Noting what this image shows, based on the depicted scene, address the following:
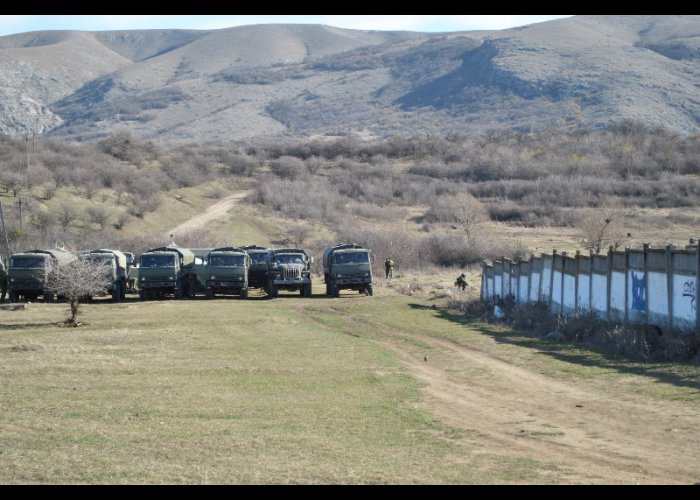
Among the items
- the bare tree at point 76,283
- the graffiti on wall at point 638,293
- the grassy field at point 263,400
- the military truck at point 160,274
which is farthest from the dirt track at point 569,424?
the military truck at point 160,274

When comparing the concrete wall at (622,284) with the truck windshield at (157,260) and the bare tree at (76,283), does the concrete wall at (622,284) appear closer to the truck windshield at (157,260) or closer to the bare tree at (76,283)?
the bare tree at (76,283)

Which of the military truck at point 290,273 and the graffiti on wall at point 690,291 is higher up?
the graffiti on wall at point 690,291

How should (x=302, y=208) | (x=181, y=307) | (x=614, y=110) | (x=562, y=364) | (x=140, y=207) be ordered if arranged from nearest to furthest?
(x=562, y=364)
(x=181, y=307)
(x=140, y=207)
(x=302, y=208)
(x=614, y=110)

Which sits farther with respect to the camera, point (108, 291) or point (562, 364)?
point (108, 291)

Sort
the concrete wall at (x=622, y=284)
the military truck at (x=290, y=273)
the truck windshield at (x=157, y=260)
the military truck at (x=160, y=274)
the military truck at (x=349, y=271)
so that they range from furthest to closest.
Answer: the military truck at (x=290, y=273)
the military truck at (x=349, y=271)
the truck windshield at (x=157, y=260)
the military truck at (x=160, y=274)
the concrete wall at (x=622, y=284)

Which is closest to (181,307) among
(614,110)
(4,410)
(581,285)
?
(581,285)

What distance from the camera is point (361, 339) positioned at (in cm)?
2592

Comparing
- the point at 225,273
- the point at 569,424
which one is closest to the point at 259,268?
the point at 225,273

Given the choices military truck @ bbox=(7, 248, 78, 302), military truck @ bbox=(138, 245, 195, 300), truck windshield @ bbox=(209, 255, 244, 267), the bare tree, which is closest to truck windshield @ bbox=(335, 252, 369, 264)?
truck windshield @ bbox=(209, 255, 244, 267)

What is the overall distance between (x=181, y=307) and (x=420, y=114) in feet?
496

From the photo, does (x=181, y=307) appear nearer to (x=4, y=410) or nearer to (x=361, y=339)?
(x=361, y=339)

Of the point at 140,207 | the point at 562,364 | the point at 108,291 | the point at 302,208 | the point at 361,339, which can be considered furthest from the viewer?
the point at 302,208

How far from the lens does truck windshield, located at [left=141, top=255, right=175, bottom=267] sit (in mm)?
43344

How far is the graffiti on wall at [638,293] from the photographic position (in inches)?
887
